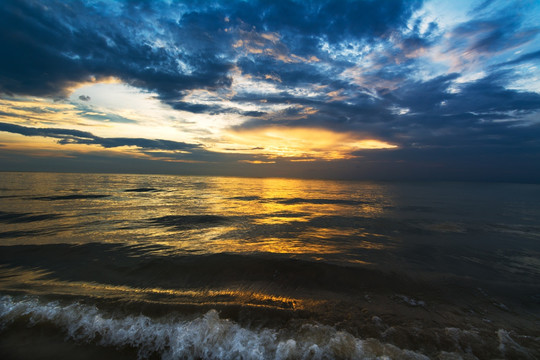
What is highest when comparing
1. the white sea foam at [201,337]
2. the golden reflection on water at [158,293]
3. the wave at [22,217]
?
the white sea foam at [201,337]

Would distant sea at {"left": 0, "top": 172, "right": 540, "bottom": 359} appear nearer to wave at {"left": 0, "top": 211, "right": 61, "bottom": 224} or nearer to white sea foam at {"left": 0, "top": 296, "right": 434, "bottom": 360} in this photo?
white sea foam at {"left": 0, "top": 296, "right": 434, "bottom": 360}

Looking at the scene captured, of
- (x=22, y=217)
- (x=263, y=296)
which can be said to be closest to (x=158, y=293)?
(x=263, y=296)

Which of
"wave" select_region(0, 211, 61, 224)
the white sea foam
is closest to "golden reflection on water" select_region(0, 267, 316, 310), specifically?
the white sea foam

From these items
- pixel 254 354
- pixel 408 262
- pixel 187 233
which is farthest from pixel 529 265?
pixel 187 233

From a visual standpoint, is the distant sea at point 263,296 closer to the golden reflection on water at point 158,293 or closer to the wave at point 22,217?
the golden reflection on water at point 158,293

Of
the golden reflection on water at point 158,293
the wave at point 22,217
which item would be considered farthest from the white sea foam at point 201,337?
the wave at point 22,217

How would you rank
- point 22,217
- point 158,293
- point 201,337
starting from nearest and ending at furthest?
point 201,337 < point 158,293 < point 22,217

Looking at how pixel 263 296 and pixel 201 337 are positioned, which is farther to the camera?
pixel 263 296

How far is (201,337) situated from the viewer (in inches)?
191

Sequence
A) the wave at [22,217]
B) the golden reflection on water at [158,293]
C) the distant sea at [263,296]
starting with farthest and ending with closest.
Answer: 1. the wave at [22,217]
2. the golden reflection on water at [158,293]
3. the distant sea at [263,296]

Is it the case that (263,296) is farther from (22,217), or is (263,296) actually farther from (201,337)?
(22,217)

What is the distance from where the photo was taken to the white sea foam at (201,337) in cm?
451

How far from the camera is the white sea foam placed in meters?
4.51

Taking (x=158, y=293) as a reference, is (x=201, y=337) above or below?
above
